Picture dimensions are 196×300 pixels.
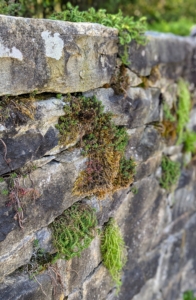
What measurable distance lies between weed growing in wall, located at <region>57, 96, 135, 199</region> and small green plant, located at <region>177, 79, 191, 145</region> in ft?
3.41

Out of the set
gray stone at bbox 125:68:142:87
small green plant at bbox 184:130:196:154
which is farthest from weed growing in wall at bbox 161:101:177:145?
gray stone at bbox 125:68:142:87

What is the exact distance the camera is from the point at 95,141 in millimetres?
2152

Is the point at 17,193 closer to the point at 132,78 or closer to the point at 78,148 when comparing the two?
the point at 78,148

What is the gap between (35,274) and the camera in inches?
76.0

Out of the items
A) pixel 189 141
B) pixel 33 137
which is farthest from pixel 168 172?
pixel 33 137

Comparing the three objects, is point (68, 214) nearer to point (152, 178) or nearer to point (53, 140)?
point (53, 140)

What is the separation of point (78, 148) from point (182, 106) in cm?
150

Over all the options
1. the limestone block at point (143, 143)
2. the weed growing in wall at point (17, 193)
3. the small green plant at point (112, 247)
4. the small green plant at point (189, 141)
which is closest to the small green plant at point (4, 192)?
the weed growing in wall at point (17, 193)

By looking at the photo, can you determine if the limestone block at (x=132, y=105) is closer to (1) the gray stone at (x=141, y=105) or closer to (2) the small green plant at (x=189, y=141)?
(1) the gray stone at (x=141, y=105)

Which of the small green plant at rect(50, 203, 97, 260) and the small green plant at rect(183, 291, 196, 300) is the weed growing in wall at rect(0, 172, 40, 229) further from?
the small green plant at rect(183, 291, 196, 300)

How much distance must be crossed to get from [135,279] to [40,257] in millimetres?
1337

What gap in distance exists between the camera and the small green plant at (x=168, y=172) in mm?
3164

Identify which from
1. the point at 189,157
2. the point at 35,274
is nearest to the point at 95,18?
the point at 35,274

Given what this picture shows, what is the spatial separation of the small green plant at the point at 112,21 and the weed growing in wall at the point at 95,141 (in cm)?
47
